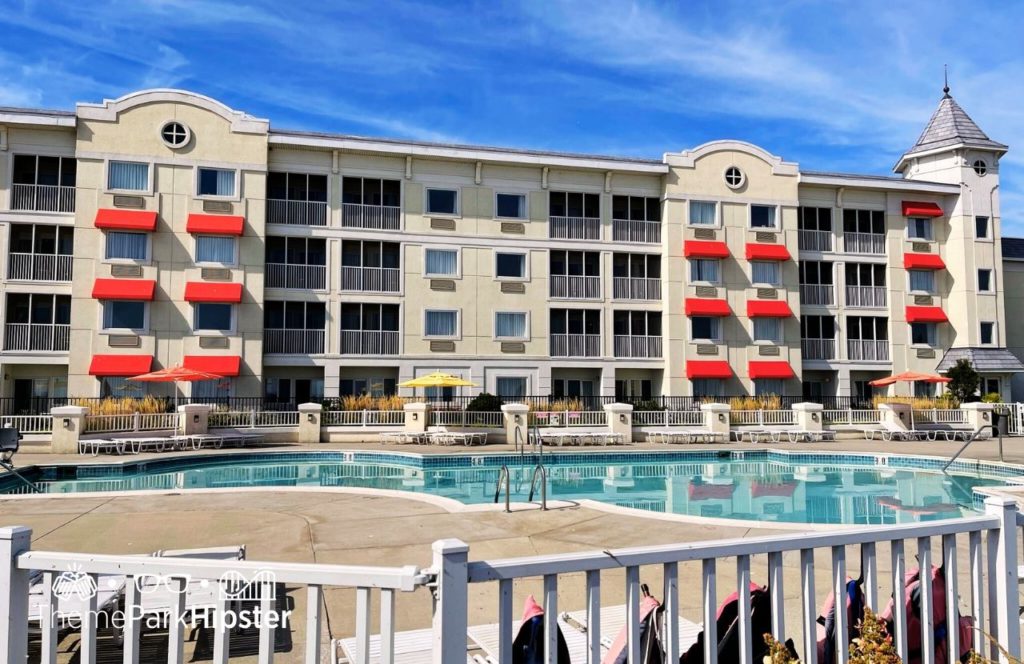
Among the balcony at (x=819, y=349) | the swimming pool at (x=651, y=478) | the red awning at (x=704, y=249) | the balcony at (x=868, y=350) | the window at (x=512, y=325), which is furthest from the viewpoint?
the balcony at (x=868, y=350)

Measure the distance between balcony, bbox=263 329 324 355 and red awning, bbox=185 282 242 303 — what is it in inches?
81.2

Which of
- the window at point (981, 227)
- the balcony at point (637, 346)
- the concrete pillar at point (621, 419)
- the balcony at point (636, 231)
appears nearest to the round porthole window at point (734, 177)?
the balcony at point (636, 231)

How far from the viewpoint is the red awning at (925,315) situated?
35.5m

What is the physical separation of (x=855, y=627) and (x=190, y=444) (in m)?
22.4

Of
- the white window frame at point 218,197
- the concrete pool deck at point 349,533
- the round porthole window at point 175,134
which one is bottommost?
the concrete pool deck at point 349,533

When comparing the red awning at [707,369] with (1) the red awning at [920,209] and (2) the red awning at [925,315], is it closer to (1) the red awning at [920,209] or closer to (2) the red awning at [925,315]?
(2) the red awning at [925,315]

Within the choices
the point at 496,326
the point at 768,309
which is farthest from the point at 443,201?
the point at 768,309

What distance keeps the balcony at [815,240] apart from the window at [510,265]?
47.7 ft

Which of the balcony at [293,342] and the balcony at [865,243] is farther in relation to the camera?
the balcony at [865,243]

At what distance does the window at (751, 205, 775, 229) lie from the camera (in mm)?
34050

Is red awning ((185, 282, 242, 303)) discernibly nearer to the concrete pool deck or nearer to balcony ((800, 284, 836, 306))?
the concrete pool deck

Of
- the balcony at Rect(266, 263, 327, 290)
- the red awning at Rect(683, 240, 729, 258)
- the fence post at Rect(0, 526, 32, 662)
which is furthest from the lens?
the red awning at Rect(683, 240, 729, 258)

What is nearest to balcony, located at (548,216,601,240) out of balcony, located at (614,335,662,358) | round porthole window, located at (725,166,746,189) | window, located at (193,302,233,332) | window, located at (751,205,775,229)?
balcony, located at (614,335,662,358)

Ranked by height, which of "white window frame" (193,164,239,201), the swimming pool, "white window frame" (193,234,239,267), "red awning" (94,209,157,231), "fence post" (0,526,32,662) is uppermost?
"white window frame" (193,164,239,201)
